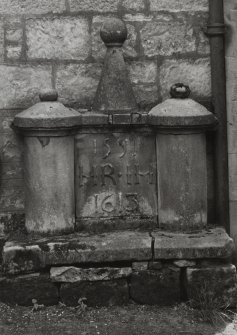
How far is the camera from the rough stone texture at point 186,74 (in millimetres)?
5070

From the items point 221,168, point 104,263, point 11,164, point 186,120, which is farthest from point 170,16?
point 104,263

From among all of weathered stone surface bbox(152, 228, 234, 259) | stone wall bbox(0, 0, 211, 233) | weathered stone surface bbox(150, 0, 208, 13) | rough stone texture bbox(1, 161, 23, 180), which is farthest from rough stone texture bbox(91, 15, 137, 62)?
weathered stone surface bbox(152, 228, 234, 259)

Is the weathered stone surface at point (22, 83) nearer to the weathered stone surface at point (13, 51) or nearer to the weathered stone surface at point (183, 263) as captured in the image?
the weathered stone surface at point (13, 51)

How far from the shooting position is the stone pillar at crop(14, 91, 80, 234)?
15.0ft

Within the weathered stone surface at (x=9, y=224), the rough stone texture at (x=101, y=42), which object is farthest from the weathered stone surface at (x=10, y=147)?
the rough stone texture at (x=101, y=42)

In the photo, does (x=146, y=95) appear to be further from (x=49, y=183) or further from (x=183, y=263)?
(x=183, y=263)

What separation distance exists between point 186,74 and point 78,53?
896 millimetres

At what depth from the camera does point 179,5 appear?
16.5 feet

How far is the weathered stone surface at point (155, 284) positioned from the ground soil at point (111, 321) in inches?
3.4

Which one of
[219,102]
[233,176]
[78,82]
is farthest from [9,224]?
[219,102]

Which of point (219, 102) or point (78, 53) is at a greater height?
point (78, 53)

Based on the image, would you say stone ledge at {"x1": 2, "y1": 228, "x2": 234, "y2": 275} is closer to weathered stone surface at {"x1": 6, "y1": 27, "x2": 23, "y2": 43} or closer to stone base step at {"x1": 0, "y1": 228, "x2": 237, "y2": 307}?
stone base step at {"x1": 0, "y1": 228, "x2": 237, "y2": 307}

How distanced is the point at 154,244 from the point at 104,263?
0.39 m

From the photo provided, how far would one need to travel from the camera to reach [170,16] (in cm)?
503
